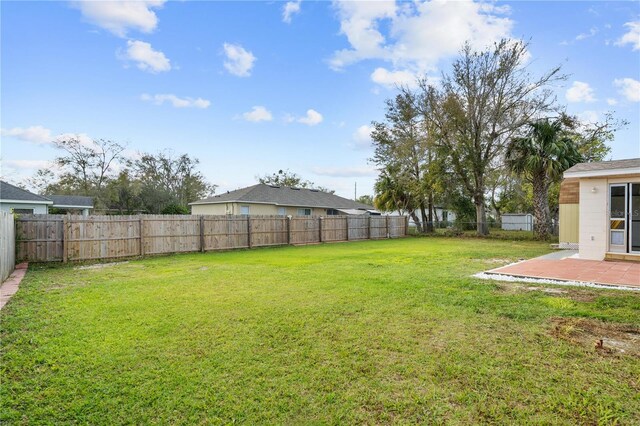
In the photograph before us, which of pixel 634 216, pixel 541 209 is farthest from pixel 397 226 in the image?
pixel 634 216

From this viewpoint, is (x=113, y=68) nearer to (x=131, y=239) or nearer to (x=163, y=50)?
(x=163, y=50)

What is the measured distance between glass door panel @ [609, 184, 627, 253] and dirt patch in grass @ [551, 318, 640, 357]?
6906 mm

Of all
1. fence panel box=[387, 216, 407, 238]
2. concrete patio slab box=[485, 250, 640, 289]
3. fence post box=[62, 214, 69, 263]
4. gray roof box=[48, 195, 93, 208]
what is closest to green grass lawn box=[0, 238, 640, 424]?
concrete patio slab box=[485, 250, 640, 289]

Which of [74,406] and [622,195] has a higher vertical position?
[622,195]

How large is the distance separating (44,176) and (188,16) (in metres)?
31.1

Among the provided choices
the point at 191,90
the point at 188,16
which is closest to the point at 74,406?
the point at 188,16

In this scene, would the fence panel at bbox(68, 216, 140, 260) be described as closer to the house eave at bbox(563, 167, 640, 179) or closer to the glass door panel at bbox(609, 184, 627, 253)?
the house eave at bbox(563, 167, 640, 179)

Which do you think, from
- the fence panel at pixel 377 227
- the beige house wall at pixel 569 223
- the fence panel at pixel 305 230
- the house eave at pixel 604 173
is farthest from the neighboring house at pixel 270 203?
the house eave at pixel 604 173

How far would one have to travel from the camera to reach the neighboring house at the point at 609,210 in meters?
8.98

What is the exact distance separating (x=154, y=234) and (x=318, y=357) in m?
11.4

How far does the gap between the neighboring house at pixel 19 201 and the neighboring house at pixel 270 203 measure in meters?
10.1

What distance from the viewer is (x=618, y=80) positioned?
1612 centimetres

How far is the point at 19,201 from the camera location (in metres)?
17.8

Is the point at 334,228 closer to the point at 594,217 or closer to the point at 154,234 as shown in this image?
the point at 154,234
